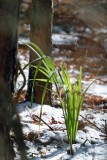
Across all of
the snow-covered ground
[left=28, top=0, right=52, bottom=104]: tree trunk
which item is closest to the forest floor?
the snow-covered ground

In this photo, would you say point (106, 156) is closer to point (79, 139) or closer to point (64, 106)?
point (79, 139)

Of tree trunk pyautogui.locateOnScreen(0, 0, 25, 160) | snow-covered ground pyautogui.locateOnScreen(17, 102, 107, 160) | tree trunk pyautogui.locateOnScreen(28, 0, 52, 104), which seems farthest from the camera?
tree trunk pyautogui.locateOnScreen(28, 0, 52, 104)

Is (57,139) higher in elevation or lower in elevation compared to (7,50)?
lower

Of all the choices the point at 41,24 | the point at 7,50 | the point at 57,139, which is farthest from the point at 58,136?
the point at 7,50

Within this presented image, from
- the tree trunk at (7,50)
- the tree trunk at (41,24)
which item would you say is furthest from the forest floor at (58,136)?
the tree trunk at (7,50)

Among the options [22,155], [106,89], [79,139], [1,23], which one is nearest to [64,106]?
[79,139]

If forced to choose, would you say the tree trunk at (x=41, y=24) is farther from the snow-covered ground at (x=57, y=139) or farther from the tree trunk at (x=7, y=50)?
the tree trunk at (x=7, y=50)

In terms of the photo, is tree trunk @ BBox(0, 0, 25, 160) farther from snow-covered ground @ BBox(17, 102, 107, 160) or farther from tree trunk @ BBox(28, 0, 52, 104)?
tree trunk @ BBox(28, 0, 52, 104)

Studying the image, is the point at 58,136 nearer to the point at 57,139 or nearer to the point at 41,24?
the point at 57,139

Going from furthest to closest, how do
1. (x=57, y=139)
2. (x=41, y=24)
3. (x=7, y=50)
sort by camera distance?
1. (x=41, y=24)
2. (x=57, y=139)
3. (x=7, y=50)

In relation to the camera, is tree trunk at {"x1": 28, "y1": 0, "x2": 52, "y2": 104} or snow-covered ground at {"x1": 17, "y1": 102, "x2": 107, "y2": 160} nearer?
snow-covered ground at {"x1": 17, "y1": 102, "x2": 107, "y2": 160}

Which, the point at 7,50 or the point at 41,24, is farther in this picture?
the point at 41,24

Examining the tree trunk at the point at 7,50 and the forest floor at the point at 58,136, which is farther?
the forest floor at the point at 58,136
